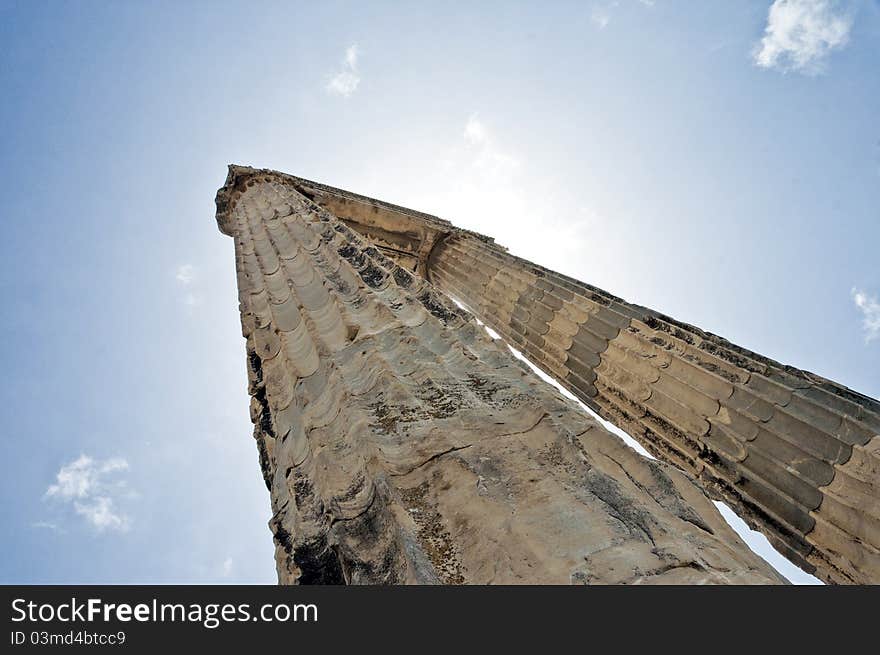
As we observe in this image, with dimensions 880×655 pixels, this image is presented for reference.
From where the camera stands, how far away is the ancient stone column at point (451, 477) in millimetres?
2080

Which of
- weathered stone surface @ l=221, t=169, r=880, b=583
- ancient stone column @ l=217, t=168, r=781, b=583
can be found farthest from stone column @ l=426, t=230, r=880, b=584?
ancient stone column @ l=217, t=168, r=781, b=583

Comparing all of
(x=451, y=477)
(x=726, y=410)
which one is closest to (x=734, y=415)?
(x=726, y=410)

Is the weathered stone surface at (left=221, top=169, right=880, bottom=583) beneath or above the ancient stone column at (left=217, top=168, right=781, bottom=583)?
above

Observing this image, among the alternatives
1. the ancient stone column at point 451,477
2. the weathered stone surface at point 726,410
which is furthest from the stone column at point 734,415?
the ancient stone column at point 451,477

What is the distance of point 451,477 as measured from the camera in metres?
2.49

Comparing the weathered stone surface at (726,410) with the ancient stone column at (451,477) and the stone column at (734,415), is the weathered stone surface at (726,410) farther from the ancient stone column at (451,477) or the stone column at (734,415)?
the ancient stone column at (451,477)

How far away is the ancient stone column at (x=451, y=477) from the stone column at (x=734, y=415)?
162 inches

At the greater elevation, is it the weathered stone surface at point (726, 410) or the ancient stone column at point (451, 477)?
the weathered stone surface at point (726, 410)

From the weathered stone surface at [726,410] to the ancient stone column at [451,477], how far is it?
4121 millimetres

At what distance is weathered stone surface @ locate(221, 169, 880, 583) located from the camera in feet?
18.6

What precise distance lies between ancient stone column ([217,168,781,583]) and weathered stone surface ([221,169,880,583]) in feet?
13.5

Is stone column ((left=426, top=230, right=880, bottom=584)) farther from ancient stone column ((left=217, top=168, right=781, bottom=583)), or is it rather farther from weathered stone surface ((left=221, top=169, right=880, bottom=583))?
ancient stone column ((left=217, top=168, right=781, bottom=583))

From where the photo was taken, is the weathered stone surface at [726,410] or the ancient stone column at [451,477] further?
the weathered stone surface at [726,410]

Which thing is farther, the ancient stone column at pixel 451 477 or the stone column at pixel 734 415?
the stone column at pixel 734 415
